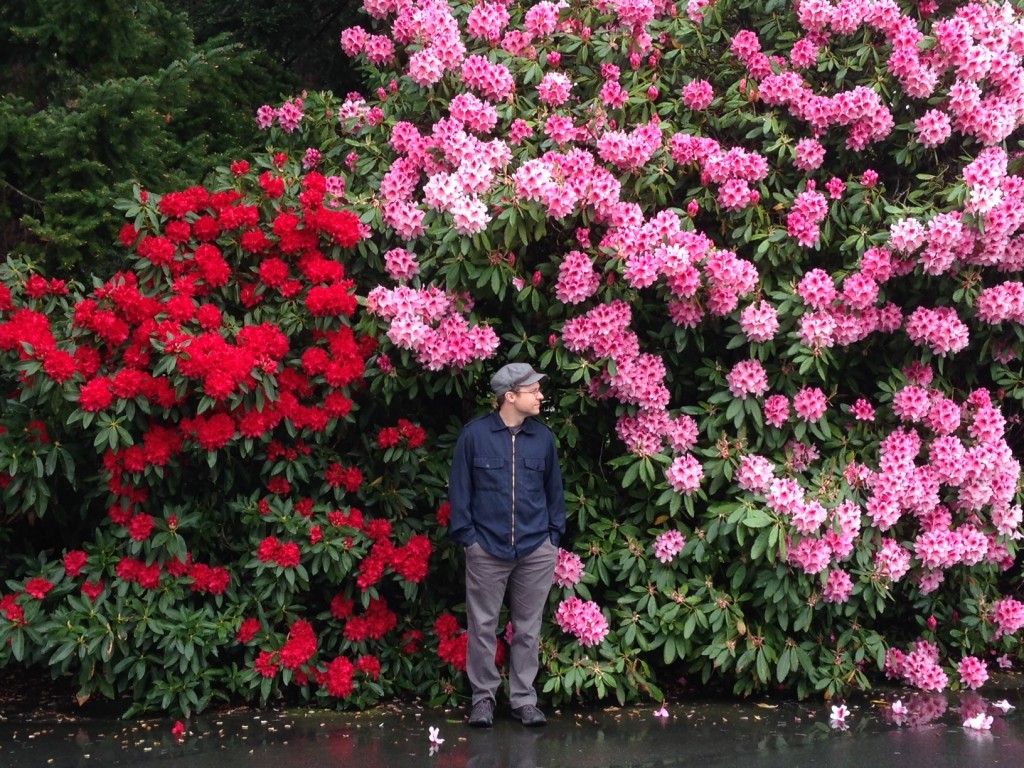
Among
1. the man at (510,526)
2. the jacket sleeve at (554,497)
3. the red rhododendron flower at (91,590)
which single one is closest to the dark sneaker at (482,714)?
the man at (510,526)

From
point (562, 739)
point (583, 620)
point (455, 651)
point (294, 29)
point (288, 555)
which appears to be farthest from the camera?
point (294, 29)

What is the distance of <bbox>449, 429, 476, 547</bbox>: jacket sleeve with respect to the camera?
5.09m

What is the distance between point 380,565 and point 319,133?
8.53 feet

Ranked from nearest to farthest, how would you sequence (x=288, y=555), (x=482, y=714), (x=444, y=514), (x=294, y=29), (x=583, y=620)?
(x=482, y=714)
(x=288, y=555)
(x=583, y=620)
(x=444, y=514)
(x=294, y=29)

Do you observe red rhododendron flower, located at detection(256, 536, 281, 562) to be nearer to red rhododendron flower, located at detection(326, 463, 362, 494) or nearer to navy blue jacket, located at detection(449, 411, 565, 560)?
red rhododendron flower, located at detection(326, 463, 362, 494)

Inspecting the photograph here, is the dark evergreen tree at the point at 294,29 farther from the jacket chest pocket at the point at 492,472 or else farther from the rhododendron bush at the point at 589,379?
the jacket chest pocket at the point at 492,472

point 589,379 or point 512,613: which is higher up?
point 589,379

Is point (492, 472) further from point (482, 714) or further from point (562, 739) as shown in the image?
point (562, 739)

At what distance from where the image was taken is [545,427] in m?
5.27

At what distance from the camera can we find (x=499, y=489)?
5.08m

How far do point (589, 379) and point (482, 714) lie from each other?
158 cm

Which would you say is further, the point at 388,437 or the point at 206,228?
the point at 388,437

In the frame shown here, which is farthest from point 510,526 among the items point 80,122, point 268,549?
point 80,122

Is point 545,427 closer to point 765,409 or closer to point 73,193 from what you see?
point 765,409
